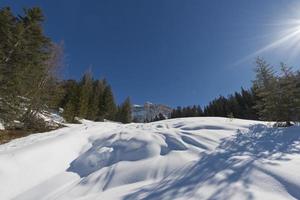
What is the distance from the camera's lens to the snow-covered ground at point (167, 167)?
3.41 meters

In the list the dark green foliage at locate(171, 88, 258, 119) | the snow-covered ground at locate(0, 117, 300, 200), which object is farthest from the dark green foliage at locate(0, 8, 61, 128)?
the dark green foliage at locate(171, 88, 258, 119)

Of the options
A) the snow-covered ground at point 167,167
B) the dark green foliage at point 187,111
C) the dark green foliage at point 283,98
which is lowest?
the snow-covered ground at point 167,167

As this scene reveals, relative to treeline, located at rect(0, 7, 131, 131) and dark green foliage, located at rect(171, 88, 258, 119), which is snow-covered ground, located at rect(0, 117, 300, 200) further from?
dark green foliage, located at rect(171, 88, 258, 119)

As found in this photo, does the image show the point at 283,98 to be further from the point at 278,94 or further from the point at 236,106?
the point at 236,106

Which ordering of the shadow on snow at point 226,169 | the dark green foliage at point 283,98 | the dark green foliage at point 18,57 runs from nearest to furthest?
the shadow on snow at point 226,169 < the dark green foliage at point 283,98 < the dark green foliage at point 18,57

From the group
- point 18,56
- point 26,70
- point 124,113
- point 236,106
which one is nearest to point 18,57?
point 18,56

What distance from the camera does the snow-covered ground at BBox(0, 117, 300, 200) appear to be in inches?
134

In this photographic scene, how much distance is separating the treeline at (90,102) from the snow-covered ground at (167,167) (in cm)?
2403

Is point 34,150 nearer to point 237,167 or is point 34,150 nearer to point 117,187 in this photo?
point 117,187

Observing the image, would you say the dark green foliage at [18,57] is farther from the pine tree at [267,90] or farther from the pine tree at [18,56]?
the pine tree at [267,90]

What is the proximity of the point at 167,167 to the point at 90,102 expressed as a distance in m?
40.4

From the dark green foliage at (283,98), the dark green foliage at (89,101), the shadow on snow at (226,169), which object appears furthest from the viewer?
the dark green foliage at (89,101)

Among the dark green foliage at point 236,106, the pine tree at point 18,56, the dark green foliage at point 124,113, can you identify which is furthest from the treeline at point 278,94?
the dark green foliage at point 124,113

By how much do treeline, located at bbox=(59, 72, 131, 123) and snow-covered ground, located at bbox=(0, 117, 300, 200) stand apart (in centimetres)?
2403
